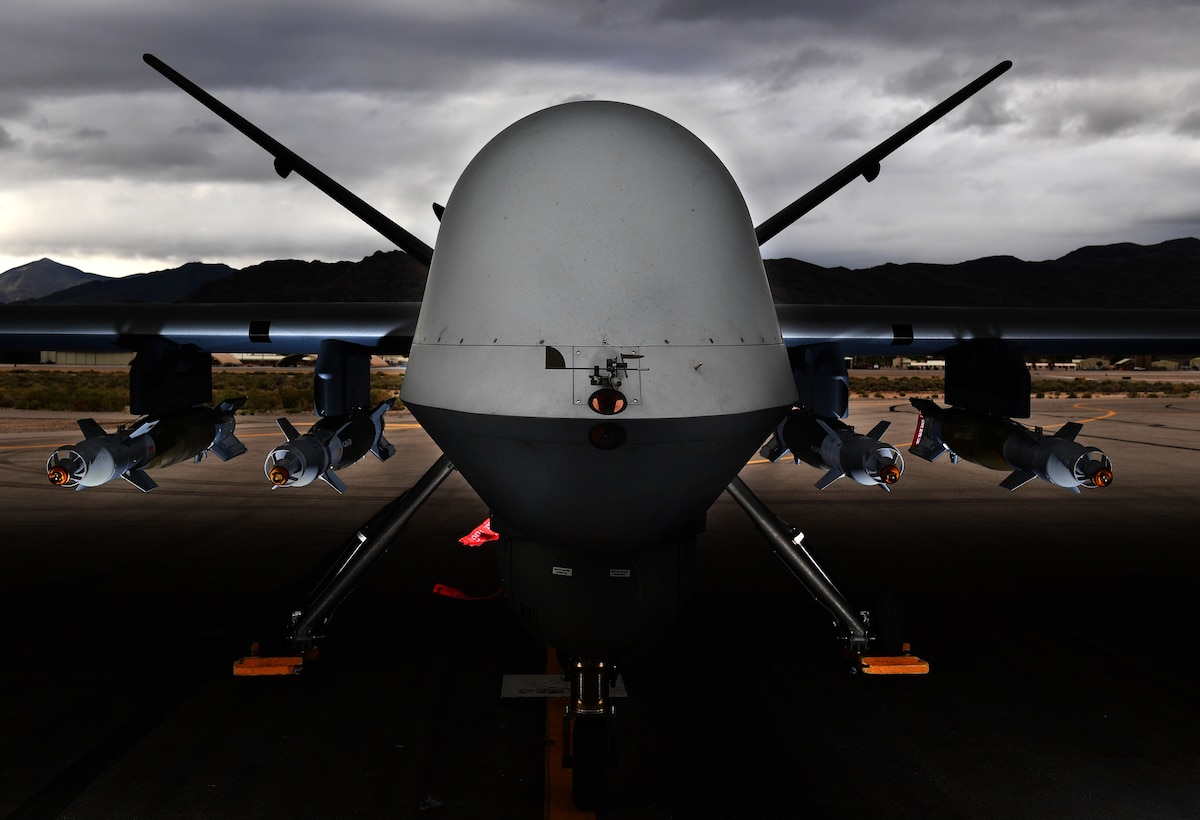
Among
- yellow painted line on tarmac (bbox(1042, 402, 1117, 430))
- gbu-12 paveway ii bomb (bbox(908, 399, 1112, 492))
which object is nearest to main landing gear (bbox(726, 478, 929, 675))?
gbu-12 paveway ii bomb (bbox(908, 399, 1112, 492))

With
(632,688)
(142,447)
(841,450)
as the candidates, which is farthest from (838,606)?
(142,447)

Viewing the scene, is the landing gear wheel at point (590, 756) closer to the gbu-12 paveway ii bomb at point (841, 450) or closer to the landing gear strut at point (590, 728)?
the landing gear strut at point (590, 728)

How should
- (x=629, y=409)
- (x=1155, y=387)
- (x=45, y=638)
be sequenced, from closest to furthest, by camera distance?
(x=629, y=409) → (x=45, y=638) → (x=1155, y=387)

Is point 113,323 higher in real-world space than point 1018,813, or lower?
higher

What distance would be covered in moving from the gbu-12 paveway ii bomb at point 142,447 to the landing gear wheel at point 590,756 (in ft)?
15.3

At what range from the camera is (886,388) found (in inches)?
2955

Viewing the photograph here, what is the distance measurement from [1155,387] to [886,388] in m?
22.5

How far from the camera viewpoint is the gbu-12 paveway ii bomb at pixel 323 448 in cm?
677

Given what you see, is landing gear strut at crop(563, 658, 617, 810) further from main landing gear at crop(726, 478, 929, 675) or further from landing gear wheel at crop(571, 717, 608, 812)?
main landing gear at crop(726, 478, 929, 675)

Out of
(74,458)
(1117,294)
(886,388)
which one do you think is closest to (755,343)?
(74,458)

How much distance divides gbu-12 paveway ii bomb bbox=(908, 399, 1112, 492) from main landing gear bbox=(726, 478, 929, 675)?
6.32ft

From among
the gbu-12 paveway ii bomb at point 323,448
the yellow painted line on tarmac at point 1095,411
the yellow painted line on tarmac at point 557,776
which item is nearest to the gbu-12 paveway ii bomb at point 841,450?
the yellow painted line on tarmac at point 557,776

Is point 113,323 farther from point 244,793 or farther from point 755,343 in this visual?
point 755,343

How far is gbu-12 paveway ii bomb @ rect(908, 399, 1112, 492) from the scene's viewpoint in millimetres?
7102
